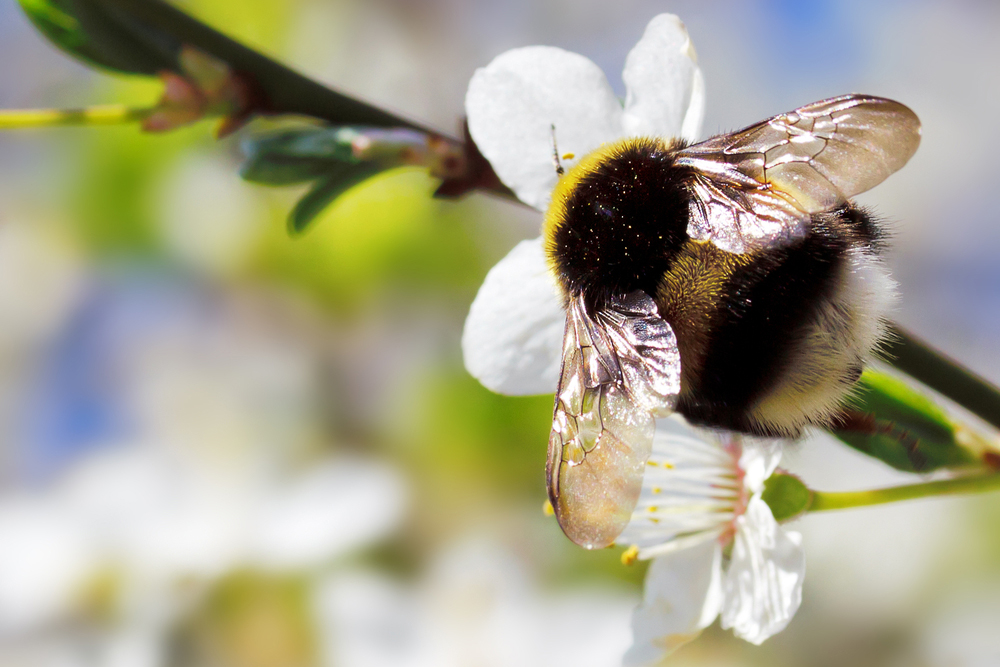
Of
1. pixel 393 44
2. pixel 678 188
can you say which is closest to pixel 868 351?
pixel 678 188

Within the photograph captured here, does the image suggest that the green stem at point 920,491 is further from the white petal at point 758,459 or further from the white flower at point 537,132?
the white flower at point 537,132

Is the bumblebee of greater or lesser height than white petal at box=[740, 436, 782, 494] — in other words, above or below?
above

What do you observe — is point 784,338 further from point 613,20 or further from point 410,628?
point 613,20

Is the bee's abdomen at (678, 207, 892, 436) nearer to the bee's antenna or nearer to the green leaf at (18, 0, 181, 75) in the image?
the bee's antenna

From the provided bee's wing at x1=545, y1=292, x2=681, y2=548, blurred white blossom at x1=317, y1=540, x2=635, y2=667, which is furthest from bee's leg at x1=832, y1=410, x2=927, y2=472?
blurred white blossom at x1=317, y1=540, x2=635, y2=667

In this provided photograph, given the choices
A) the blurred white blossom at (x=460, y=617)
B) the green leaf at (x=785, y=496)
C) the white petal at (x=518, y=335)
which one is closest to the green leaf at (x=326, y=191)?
the white petal at (x=518, y=335)

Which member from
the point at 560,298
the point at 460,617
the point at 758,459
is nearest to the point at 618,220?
the point at 560,298
